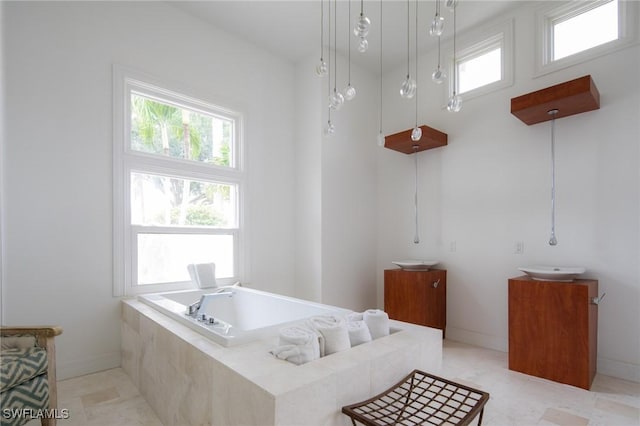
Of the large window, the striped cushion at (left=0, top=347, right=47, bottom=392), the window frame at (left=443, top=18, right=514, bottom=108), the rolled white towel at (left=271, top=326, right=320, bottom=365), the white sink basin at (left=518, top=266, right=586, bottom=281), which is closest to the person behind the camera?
the rolled white towel at (left=271, top=326, right=320, bottom=365)

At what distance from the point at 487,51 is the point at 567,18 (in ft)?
2.21

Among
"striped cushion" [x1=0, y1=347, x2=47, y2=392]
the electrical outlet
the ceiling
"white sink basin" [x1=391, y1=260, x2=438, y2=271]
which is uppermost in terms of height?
the ceiling

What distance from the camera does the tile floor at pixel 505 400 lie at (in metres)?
1.92

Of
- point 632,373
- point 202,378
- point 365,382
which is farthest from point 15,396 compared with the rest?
point 632,373

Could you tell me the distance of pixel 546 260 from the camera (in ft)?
9.36

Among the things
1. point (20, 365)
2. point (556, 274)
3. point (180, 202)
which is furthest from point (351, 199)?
point (20, 365)

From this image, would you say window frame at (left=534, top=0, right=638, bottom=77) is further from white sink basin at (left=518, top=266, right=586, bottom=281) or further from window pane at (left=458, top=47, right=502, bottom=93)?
white sink basin at (left=518, top=266, right=586, bottom=281)

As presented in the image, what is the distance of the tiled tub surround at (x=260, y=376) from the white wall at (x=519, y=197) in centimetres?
166

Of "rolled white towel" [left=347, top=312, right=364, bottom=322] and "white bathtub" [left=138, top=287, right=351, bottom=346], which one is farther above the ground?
"rolled white towel" [left=347, top=312, right=364, bottom=322]

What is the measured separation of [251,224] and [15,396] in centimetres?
226

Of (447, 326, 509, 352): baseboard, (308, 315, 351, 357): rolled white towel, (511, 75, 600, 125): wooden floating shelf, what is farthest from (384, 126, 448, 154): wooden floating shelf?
(308, 315, 351, 357): rolled white towel

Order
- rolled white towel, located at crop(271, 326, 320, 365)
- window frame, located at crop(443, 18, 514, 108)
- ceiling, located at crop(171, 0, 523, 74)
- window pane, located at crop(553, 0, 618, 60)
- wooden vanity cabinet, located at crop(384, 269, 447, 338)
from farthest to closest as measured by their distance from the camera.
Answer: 1. wooden vanity cabinet, located at crop(384, 269, 447, 338)
2. window frame, located at crop(443, 18, 514, 108)
3. ceiling, located at crop(171, 0, 523, 74)
4. window pane, located at crop(553, 0, 618, 60)
5. rolled white towel, located at crop(271, 326, 320, 365)

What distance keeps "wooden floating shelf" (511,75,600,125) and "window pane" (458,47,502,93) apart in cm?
74

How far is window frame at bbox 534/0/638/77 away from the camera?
251 cm
